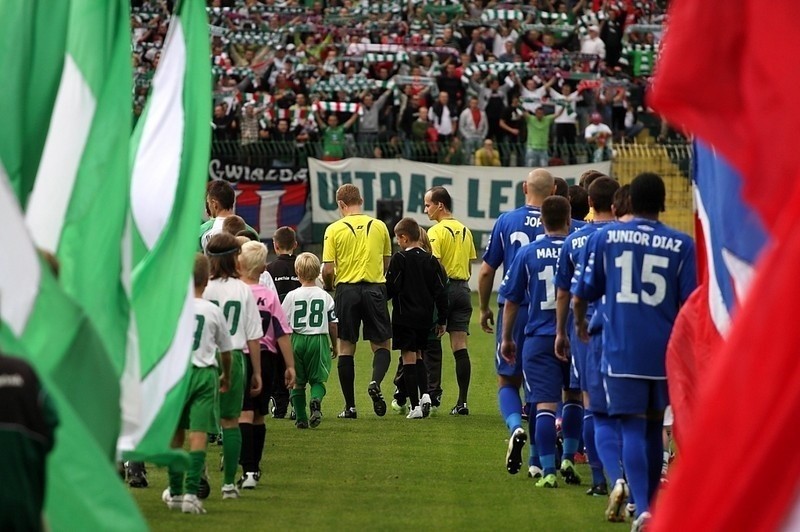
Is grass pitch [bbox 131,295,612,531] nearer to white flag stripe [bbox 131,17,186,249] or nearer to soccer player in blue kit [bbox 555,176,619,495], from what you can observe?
soccer player in blue kit [bbox 555,176,619,495]

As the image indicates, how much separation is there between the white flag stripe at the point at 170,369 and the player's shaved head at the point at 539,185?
414 centimetres

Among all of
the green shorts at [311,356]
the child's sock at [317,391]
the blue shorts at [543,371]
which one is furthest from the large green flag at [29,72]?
the child's sock at [317,391]

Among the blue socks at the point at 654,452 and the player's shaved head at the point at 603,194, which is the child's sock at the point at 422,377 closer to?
the player's shaved head at the point at 603,194

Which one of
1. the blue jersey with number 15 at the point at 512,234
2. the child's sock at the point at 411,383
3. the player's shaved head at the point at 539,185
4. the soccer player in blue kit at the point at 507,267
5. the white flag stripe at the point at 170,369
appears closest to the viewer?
the white flag stripe at the point at 170,369

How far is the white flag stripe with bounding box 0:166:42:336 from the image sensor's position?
6297 millimetres

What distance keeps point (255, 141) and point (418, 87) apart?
201 inches

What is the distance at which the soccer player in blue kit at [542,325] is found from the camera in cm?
1146

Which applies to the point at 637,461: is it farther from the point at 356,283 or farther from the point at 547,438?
the point at 356,283

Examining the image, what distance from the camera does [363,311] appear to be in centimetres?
1592

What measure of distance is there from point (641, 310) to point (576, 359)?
1.68m

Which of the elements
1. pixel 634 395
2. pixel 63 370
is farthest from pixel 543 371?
pixel 63 370

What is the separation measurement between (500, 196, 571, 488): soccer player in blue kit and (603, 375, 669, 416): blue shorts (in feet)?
6.47

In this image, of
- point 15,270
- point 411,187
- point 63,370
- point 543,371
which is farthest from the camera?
point 411,187

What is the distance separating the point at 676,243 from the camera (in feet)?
30.8
